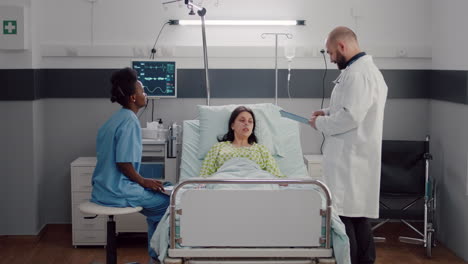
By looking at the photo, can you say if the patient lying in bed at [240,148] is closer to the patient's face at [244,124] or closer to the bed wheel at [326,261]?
the patient's face at [244,124]

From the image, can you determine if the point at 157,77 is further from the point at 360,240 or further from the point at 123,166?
the point at 360,240

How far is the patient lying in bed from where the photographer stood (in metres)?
4.50

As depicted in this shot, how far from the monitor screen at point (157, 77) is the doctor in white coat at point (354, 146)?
5.27ft

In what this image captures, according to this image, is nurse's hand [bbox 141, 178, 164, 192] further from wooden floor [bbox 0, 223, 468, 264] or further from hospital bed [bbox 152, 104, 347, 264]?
wooden floor [bbox 0, 223, 468, 264]

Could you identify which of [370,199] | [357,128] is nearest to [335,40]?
[357,128]

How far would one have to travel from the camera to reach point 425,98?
558 centimetres

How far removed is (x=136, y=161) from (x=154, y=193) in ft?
0.73

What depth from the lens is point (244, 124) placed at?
458 cm

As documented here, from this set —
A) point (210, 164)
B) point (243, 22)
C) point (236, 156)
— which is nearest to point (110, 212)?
point (210, 164)

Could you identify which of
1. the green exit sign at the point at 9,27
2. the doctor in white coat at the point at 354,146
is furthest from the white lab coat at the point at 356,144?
the green exit sign at the point at 9,27

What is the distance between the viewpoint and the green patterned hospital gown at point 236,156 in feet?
14.8

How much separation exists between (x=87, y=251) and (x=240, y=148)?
4.67 ft

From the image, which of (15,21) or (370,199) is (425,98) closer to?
(370,199)

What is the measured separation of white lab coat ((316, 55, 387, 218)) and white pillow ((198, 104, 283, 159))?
865 mm
